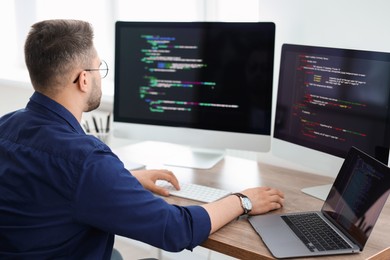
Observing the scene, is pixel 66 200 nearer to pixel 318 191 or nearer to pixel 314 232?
pixel 314 232

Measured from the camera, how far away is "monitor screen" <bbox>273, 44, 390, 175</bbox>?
160cm

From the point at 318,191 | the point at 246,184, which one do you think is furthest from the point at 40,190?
the point at 318,191

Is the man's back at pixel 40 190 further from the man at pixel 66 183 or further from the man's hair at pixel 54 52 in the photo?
the man's hair at pixel 54 52

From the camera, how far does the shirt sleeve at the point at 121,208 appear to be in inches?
47.5

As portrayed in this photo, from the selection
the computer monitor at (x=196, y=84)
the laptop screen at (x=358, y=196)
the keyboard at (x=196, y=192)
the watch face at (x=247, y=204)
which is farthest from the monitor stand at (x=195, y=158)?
the laptop screen at (x=358, y=196)

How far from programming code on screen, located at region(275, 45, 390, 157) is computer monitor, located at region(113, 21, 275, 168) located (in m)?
0.08

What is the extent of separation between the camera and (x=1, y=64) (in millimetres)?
3990

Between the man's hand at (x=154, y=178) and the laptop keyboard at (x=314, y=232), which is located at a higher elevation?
the man's hand at (x=154, y=178)

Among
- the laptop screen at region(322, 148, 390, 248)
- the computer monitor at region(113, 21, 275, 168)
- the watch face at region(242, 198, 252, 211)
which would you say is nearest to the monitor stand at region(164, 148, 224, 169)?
the computer monitor at region(113, 21, 275, 168)

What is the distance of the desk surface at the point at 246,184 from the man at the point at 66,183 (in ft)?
0.24

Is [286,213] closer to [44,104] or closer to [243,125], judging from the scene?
[243,125]

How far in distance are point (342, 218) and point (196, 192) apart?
Answer: 1.62 ft

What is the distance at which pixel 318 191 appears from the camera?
70.7 inches

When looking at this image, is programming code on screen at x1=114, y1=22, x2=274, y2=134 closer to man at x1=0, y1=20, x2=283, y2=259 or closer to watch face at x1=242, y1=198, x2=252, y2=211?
watch face at x1=242, y1=198, x2=252, y2=211
